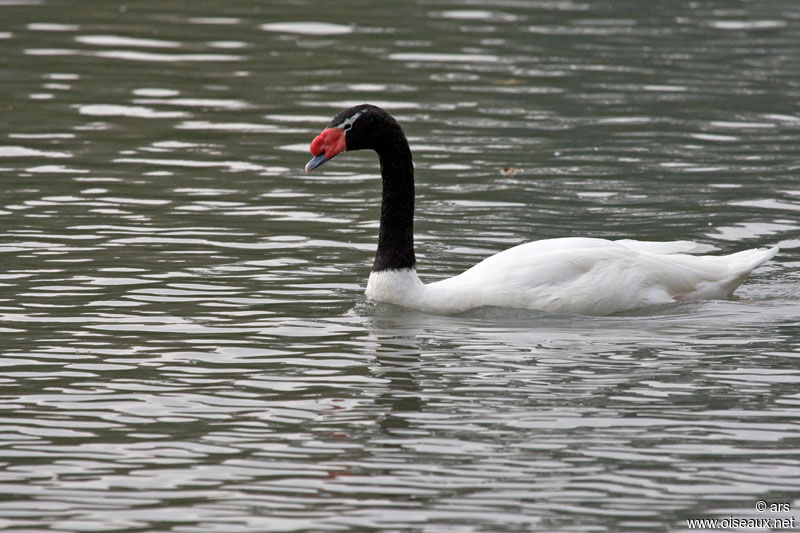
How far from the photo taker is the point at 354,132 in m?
11.4

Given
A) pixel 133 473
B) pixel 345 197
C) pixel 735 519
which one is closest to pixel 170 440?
pixel 133 473

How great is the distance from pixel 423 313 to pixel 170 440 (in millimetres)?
3350

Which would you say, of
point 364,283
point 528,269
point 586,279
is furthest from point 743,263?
point 364,283

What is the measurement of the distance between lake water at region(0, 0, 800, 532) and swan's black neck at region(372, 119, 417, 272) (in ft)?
1.35

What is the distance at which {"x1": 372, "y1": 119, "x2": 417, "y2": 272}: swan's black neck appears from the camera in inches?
451

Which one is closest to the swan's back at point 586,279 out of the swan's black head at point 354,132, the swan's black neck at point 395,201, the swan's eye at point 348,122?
the swan's black neck at point 395,201

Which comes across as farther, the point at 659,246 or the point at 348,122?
the point at 659,246

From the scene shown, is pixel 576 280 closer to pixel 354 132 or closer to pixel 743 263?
pixel 743 263

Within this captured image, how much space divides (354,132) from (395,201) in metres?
0.64

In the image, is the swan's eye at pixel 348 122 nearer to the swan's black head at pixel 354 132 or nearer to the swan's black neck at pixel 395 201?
the swan's black head at pixel 354 132

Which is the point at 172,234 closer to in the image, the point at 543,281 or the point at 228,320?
the point at 228,320

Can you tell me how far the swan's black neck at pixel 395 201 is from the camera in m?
11.5

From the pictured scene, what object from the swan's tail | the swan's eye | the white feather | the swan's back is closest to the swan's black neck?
the white feather

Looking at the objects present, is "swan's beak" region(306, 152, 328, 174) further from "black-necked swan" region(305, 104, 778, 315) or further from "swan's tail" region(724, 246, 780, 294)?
"swan's tail" region(724, 246, 780, 294)
